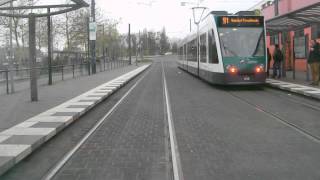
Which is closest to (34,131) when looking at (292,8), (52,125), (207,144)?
(52,125)

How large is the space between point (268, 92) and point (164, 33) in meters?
136

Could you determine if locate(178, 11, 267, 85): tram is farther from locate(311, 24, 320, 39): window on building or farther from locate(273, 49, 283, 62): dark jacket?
locate(311, 24, 320, 39): window on building

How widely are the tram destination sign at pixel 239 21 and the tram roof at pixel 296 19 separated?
1.08 m

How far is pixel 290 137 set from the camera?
9.84m

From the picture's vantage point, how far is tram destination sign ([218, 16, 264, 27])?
21688 millimetres

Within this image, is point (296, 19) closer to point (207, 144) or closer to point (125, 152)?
point (207, 144)

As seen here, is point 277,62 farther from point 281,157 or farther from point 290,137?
point 281,157

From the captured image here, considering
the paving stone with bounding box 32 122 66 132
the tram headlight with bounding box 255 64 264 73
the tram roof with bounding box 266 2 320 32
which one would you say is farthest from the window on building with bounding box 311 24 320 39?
the paving stone with bounding box 32 122 66 132

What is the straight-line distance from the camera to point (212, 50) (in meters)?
22.2

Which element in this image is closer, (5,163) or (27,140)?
(5,163)

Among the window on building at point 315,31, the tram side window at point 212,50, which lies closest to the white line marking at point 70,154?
the tram side window at point 212,50

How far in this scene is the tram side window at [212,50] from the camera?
21734 mm

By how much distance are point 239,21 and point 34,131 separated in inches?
530

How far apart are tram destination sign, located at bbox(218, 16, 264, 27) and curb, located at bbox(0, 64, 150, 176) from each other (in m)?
8.15
